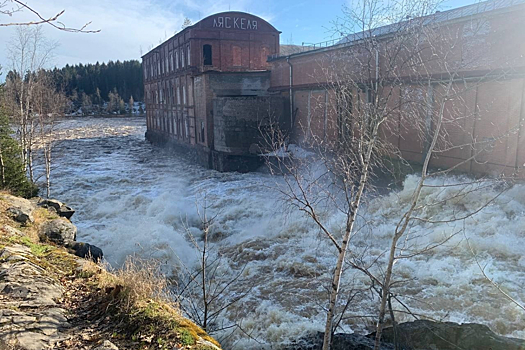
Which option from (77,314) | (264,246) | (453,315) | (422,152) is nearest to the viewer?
(77,314)

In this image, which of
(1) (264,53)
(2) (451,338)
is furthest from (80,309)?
(1) (264,53)

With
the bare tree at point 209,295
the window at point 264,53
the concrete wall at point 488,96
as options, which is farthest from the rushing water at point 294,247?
the window at point 264,53

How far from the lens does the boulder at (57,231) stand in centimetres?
1013

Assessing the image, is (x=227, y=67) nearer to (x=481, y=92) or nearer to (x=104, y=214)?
(x=104, y=214)

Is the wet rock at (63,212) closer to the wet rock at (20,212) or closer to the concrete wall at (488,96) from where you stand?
the wet rock at (20,212)

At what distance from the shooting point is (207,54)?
105 feet

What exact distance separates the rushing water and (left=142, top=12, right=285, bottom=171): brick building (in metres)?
3.51

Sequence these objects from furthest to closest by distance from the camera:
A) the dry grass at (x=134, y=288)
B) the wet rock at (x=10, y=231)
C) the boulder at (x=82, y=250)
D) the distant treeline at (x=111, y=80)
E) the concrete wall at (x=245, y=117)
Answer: the distant treeline at (x=111, y=80) → the concrete wall at (x=245, y=117) → the boulder at (x=82, y=250) → the wet rock at (x=10, y=231) → the dry grass at (x=134, y=288)

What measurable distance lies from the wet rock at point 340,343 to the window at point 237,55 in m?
27.8

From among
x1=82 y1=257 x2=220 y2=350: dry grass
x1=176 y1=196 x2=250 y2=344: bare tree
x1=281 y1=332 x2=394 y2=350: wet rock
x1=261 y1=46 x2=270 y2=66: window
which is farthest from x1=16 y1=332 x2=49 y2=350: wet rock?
x1=261 y1=46 x2=270 y2=66: window

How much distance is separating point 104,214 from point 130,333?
13558 mm

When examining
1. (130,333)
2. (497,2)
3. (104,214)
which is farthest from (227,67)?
(130,333)

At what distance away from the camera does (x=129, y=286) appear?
5414 mm

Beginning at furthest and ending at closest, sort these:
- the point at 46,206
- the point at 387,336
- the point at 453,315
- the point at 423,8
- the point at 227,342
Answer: the point at 46,206 → the point at 453,315 → the point at 227,342 → the point at 387,336 → the point at 423,8
